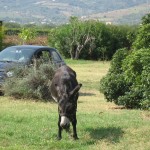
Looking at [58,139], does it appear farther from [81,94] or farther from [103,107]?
[81,94]

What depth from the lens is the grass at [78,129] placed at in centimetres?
1011

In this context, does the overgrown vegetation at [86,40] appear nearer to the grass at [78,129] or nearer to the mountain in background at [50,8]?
the grass at [78,129]

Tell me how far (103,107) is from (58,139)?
611cm

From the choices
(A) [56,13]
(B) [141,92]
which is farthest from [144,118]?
(A) [56,13]

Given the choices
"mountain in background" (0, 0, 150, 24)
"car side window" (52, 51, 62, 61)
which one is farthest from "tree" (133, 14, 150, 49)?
"mountain in background" (0, 0, 150, 24)

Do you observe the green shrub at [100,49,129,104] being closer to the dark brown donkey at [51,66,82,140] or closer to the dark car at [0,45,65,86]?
the dark car at [0,45,65,86]

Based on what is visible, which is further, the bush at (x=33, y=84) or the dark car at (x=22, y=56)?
the dark car at (x=22, y=56)

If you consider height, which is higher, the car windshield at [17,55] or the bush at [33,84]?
the car windshield at [17,55]

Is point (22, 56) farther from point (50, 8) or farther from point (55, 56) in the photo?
point (50, 8)

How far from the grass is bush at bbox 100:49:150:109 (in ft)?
2.11

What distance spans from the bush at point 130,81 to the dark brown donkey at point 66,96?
3352 mm

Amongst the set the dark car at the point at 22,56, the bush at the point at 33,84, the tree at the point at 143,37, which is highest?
the tree at the point at 143,37

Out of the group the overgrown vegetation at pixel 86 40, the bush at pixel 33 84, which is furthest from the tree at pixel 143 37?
the overgrown vegetation at pixel 86 40

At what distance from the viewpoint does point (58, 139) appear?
1062 cm
